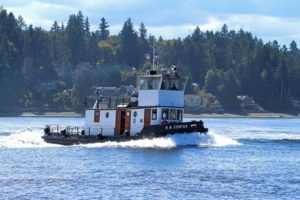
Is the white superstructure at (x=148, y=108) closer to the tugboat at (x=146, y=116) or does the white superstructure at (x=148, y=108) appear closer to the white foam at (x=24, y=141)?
the tugboat at (x=146, y=116)

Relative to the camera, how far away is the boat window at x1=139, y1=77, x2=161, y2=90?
77688 mm

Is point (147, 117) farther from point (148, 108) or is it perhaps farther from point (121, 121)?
point (121, 121)

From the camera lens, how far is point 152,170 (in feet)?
200

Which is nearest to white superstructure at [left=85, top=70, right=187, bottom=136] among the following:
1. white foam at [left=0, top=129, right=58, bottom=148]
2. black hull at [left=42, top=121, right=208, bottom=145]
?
black hull at [left=42, top=121, right=208, bottom=145]

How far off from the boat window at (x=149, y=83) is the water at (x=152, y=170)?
190 inches

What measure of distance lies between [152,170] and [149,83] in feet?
58.6

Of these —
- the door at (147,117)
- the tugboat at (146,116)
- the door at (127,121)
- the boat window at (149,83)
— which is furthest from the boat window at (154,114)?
the door at (127,121)

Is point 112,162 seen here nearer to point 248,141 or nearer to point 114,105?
point 114,105

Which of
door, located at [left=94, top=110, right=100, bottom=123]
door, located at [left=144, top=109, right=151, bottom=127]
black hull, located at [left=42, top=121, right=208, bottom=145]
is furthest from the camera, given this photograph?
door, located at [left=94, top=110, right=100, bottom=123]

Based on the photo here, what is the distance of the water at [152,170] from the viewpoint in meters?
51.0

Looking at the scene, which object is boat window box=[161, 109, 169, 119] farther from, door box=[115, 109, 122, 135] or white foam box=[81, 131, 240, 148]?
door box=[115, 109, 122, 135]

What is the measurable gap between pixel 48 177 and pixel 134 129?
21670 mm

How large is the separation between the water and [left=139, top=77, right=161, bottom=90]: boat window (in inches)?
190

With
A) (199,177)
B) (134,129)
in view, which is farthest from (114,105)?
(199,177)
